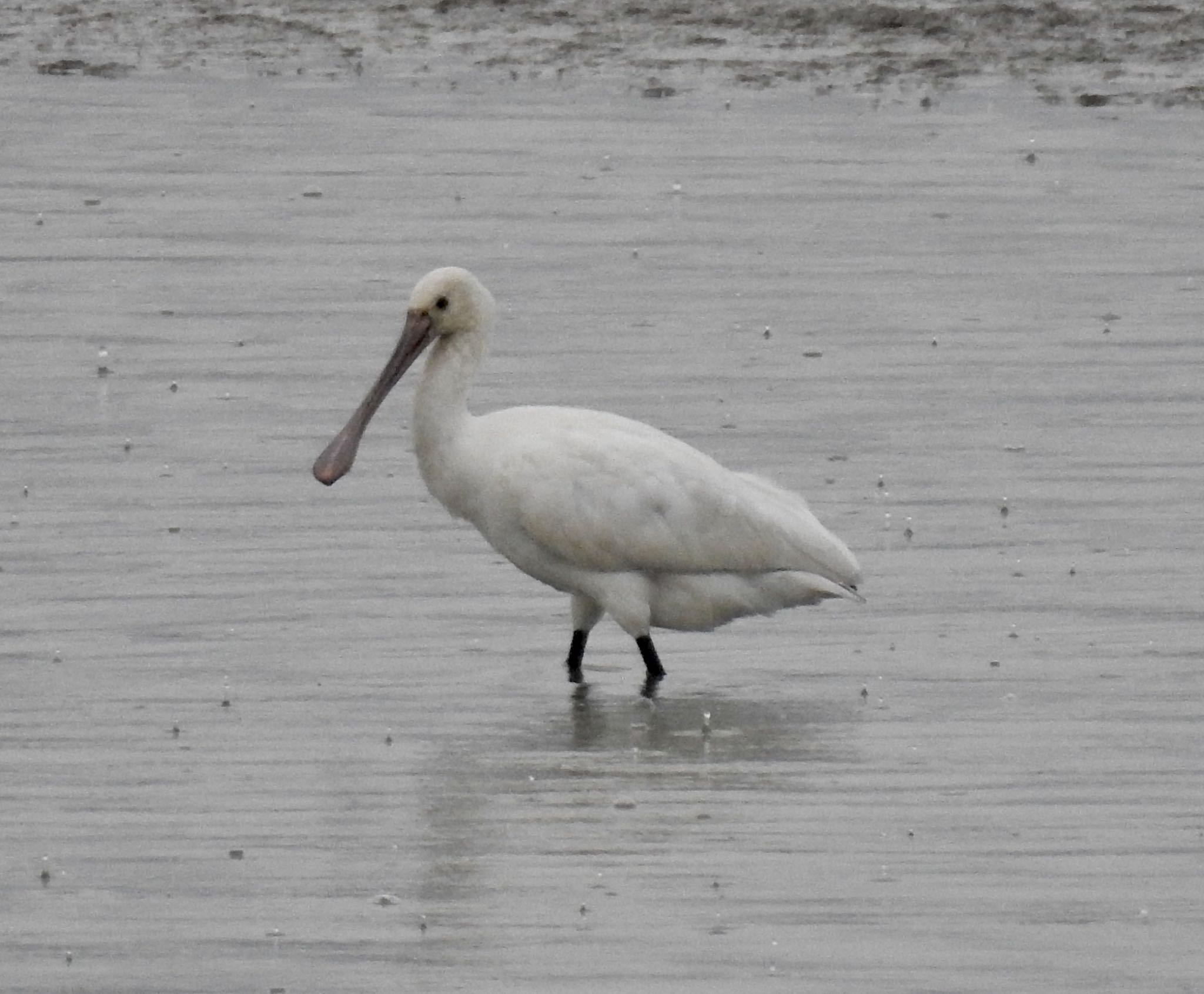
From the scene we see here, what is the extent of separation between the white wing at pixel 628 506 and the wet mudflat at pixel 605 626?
306 mm

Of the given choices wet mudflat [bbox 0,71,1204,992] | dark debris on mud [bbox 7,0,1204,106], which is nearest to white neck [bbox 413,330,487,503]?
wet mudflat [bbox 0,71,1204,992]

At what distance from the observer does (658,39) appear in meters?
22.2

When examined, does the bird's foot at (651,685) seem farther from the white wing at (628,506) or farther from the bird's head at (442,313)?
the bird's head at (442,313)

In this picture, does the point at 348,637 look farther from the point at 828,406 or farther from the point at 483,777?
the point at 828,406

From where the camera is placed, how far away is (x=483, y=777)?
27.6ft

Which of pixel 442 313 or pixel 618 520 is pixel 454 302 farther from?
pixel 618 520

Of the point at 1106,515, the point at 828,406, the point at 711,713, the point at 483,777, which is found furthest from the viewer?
the point at 828,406

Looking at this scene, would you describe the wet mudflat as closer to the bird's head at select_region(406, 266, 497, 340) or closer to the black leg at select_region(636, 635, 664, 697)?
the black leg at select_region(636, 635, 664, 697)

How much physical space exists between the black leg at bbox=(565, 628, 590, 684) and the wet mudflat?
11cm

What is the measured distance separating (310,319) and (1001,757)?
6255mm

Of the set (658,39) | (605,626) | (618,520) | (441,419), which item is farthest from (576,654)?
(658,39)

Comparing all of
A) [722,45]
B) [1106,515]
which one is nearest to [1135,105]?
[722,45]

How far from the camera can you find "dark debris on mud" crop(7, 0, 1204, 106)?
21.0 m

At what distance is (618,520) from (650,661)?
400mm
